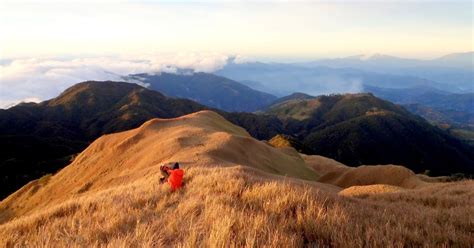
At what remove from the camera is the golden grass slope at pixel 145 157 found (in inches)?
1485

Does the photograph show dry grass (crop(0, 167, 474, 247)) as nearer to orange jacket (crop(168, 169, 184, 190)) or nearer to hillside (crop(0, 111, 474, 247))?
hillside (crop(0, 111, 474, 247))

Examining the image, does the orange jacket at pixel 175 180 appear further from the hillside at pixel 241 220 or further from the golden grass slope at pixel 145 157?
the golden grass slope at pixel 145 157

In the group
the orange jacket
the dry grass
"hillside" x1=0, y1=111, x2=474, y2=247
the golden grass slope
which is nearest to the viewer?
the dry grass

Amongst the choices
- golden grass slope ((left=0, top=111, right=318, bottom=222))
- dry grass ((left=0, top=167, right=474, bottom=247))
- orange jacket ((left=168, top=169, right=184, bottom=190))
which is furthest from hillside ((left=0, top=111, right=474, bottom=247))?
golden grass slope ((left=0, top=111, right=318, bottom=222))

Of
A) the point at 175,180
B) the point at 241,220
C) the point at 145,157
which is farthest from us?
the point at 145,157

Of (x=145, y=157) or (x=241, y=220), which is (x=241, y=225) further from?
(x=145, y=157)

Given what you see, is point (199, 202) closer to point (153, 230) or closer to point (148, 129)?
point (153, 230)

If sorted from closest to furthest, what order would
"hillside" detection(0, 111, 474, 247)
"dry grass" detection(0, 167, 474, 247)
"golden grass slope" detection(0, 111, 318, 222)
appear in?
"dry grass" detection(0, 167, 474, 247), "hillside" detection(0, 111, 474, 247), "golden grass slope" detection(0, 111, 318, 222)

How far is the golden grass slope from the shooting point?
124 feet

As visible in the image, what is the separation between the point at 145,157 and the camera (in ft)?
134

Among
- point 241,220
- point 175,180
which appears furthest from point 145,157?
point 241,220

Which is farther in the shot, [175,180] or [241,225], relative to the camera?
[175,180]

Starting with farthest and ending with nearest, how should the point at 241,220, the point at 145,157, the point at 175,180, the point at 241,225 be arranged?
the point at 145,157 → the point at 175,180 → the point at 241,220 → the point at 241,225

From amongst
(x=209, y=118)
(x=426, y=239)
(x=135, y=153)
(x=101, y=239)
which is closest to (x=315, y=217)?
(x=426, y=239)
